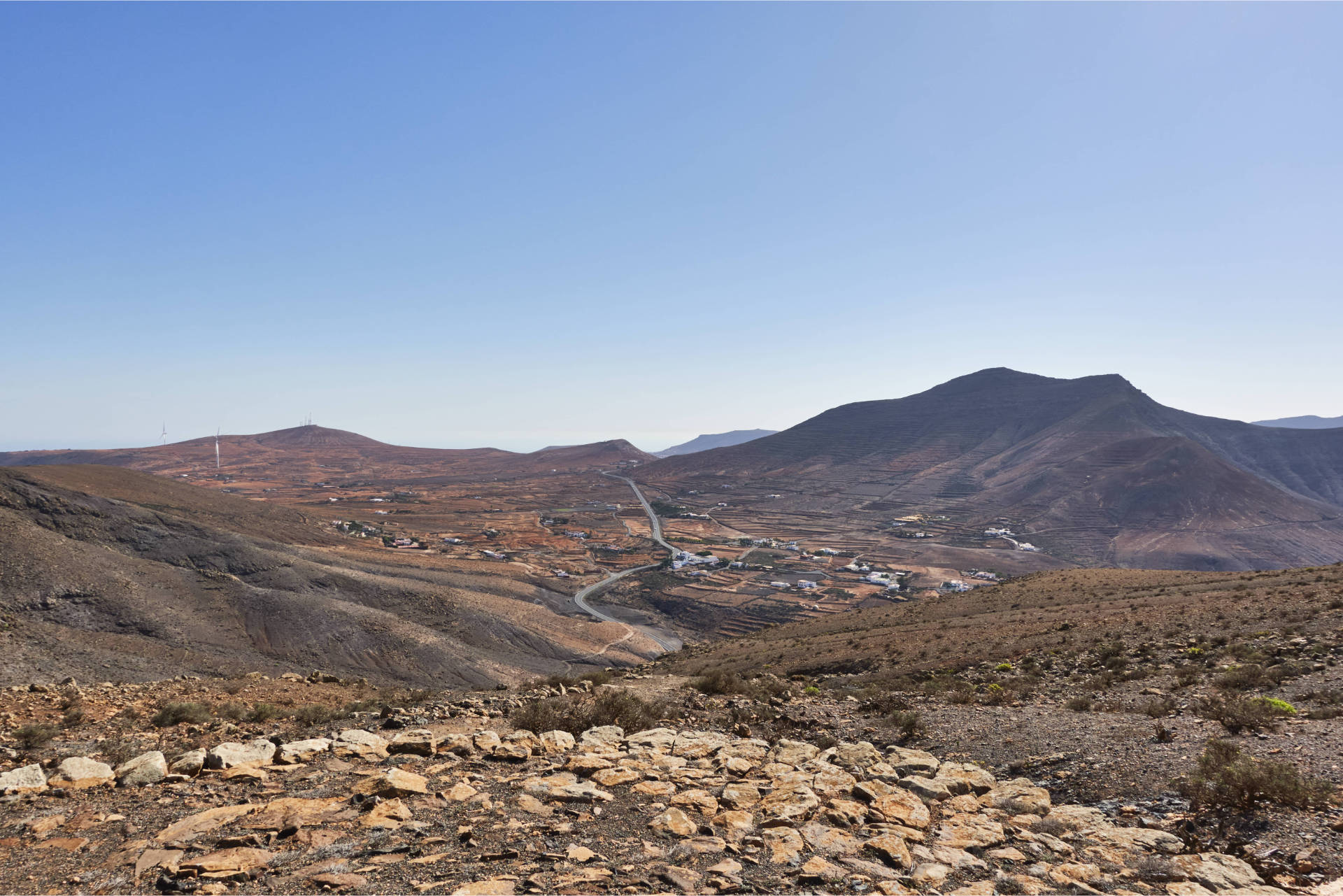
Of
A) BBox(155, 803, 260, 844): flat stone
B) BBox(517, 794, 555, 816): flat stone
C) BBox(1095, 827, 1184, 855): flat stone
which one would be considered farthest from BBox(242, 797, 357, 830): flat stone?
BBox(1095, 827, 1184, 855): flat stone

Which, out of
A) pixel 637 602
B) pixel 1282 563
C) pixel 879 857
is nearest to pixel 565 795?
pixel 879 857

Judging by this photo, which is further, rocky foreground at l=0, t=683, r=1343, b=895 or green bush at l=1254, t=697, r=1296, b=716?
green bush at l=1254, t=697, r=1296, b=716

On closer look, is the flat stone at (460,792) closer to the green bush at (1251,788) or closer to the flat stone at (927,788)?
the flat stone at (927,788)

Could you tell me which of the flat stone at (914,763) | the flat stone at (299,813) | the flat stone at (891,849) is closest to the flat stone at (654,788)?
the flat stone at (891,849)

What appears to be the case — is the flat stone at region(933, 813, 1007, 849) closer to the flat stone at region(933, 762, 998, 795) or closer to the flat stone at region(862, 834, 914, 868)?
the flat stone at region(862, 834, 914, 868)

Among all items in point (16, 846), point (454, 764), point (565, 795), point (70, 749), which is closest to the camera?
point (16, 846)

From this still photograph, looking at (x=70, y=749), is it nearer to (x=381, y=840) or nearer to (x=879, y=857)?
(x=381, y=840)

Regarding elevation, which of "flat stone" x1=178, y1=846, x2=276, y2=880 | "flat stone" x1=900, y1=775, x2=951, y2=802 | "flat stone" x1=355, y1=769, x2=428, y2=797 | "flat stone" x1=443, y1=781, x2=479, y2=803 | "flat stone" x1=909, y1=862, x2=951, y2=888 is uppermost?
"flat stone" x1=178, y1=846, x2=276, y2=880
